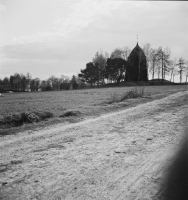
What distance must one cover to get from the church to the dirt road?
4939 cm

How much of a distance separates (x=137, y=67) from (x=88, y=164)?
52598mm

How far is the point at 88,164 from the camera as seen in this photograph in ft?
10.2

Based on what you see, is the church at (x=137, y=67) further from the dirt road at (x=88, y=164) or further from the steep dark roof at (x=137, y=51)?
the dirt road at (x=88, y=164)

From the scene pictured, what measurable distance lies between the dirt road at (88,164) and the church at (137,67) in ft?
162

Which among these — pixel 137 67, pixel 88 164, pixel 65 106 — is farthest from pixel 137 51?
pixel 88 164

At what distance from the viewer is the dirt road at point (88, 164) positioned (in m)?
2.38

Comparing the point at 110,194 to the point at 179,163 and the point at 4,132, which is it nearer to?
the point at 179,163

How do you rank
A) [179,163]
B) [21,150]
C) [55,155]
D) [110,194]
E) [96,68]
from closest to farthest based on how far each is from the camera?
[110,194], [179,163], [55,155], [21,150], [96,68]

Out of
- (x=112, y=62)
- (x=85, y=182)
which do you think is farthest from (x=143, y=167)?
(x=112, y=62)

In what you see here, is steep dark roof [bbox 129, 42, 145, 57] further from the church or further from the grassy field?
the grassy field

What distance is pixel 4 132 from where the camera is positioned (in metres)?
5.55

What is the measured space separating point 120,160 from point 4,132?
14.9 ft

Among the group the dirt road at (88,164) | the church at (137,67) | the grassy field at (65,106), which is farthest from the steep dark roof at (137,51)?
the dirt road at (88,164)

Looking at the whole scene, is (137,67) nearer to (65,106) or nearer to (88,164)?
(65,106)
